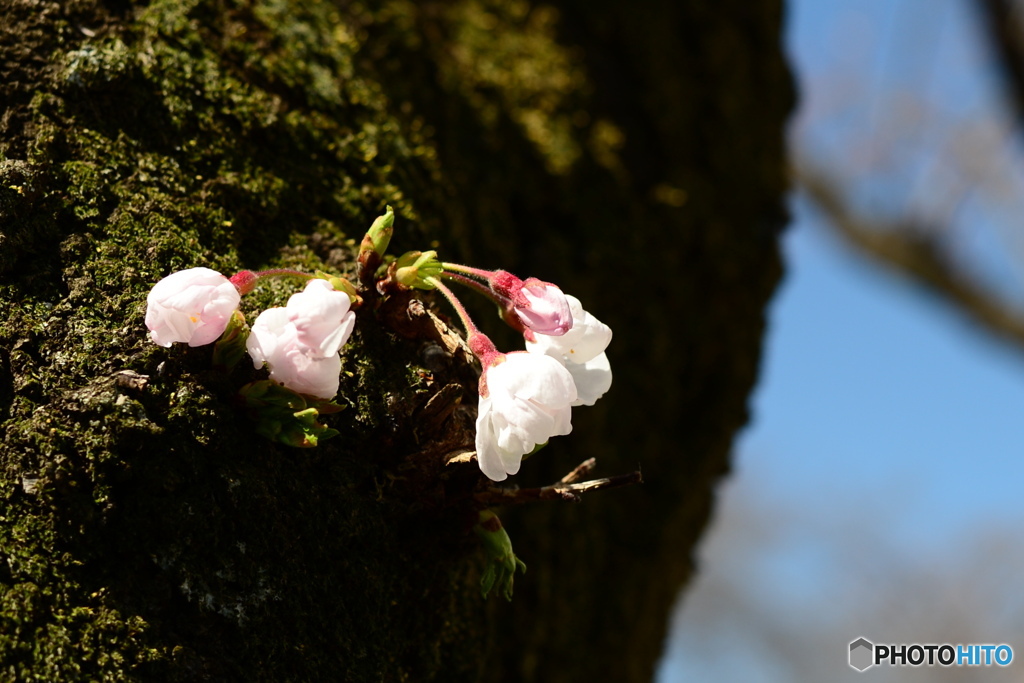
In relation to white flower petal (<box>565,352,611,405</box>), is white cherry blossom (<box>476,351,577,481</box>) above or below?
above

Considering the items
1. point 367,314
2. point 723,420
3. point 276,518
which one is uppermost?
point 367,314

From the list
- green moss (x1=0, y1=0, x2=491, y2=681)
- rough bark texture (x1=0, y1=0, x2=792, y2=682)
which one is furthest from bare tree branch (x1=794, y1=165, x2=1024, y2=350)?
green moss (x1=0, y1=0, x2=491, y2=681)

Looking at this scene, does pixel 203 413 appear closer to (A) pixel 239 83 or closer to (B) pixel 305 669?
(B) pixel 305 669

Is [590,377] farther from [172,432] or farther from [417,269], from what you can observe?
[172,432]

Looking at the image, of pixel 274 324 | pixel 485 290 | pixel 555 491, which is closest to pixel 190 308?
pixel 274 324

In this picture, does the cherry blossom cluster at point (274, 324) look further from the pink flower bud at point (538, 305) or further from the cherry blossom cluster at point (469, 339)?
the pink flower bud at point (538, 305)

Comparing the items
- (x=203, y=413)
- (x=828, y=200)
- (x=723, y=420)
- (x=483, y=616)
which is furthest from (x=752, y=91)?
(x=828, y=200)

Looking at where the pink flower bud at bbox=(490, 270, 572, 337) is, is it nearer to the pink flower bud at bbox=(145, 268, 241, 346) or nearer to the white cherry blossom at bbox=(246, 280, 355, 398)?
the white cherry blossom at bbox=(246, 280, 355, 398)
